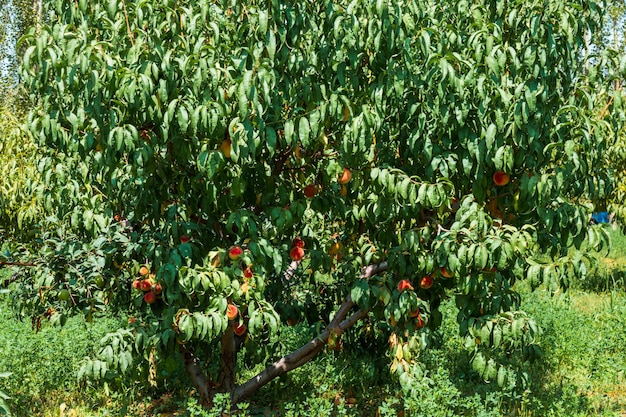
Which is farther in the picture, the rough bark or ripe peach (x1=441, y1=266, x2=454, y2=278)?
the rough bark

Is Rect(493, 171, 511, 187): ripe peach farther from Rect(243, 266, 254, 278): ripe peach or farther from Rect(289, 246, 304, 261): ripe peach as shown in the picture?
Rect(243, 266, 254, 278): ripe peach

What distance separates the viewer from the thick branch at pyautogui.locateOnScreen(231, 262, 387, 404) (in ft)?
13.6

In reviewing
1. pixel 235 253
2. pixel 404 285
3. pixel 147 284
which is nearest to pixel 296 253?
pixel 235 253

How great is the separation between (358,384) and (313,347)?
0.95m

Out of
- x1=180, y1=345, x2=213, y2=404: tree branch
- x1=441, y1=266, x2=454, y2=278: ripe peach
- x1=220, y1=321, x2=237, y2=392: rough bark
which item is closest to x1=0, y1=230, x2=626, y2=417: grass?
x1=180, y1=345, x2=213, y2=404: tree branch

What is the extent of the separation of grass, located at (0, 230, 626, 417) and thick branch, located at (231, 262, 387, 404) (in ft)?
0.72

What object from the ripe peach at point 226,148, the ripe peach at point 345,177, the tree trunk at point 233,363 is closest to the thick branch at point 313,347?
the tree trunk at point 233,363

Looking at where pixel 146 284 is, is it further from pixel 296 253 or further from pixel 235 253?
pixel 296 253

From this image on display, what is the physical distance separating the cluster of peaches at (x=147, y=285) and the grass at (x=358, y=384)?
0.70 m

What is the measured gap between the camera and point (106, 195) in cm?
400

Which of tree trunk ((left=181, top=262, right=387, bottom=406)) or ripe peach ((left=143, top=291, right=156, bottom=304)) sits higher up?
ripe peach ((left=143, top=291, right=156, bottom=304))

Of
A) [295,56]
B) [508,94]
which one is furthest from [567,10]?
[295,56]

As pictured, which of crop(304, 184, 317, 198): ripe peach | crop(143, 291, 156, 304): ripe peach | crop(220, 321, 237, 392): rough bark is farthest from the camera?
crop(220, 321, 237, 392): rough bark

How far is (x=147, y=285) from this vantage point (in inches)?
149
